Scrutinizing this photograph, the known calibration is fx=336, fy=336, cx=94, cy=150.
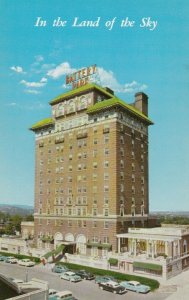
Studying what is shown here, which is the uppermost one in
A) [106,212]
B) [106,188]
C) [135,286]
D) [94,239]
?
[106,188]

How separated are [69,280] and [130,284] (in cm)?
862

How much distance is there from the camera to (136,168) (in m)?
62.8

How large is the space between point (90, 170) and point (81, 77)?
19754mm

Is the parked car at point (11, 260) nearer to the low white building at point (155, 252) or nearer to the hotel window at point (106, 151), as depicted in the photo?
the low white building at point (155, 252)

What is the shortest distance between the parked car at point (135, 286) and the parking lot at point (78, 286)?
20.8 inches

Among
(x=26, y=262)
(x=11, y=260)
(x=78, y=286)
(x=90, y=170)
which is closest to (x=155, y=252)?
(x=78, y=286)

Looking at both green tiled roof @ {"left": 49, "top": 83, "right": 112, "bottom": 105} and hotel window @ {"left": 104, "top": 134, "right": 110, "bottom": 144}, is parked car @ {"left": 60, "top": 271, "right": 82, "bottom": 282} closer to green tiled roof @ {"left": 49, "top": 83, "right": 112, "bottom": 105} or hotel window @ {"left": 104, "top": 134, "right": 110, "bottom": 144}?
hotel window @ {"left": 104, "top": 134, "right": 110, "bottom": 144}

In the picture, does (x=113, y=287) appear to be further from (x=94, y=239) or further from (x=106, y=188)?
(x=106, y=188)

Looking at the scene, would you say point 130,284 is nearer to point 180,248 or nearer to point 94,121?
point 180,248

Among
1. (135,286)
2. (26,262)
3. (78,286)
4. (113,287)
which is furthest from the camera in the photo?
(26,262)

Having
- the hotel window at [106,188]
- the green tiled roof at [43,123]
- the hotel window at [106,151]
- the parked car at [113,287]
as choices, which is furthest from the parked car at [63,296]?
the green tiled roof at [43,123]

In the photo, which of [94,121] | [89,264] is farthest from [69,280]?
[94,121]

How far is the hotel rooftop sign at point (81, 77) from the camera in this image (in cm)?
6562

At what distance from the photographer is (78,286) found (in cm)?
4147
